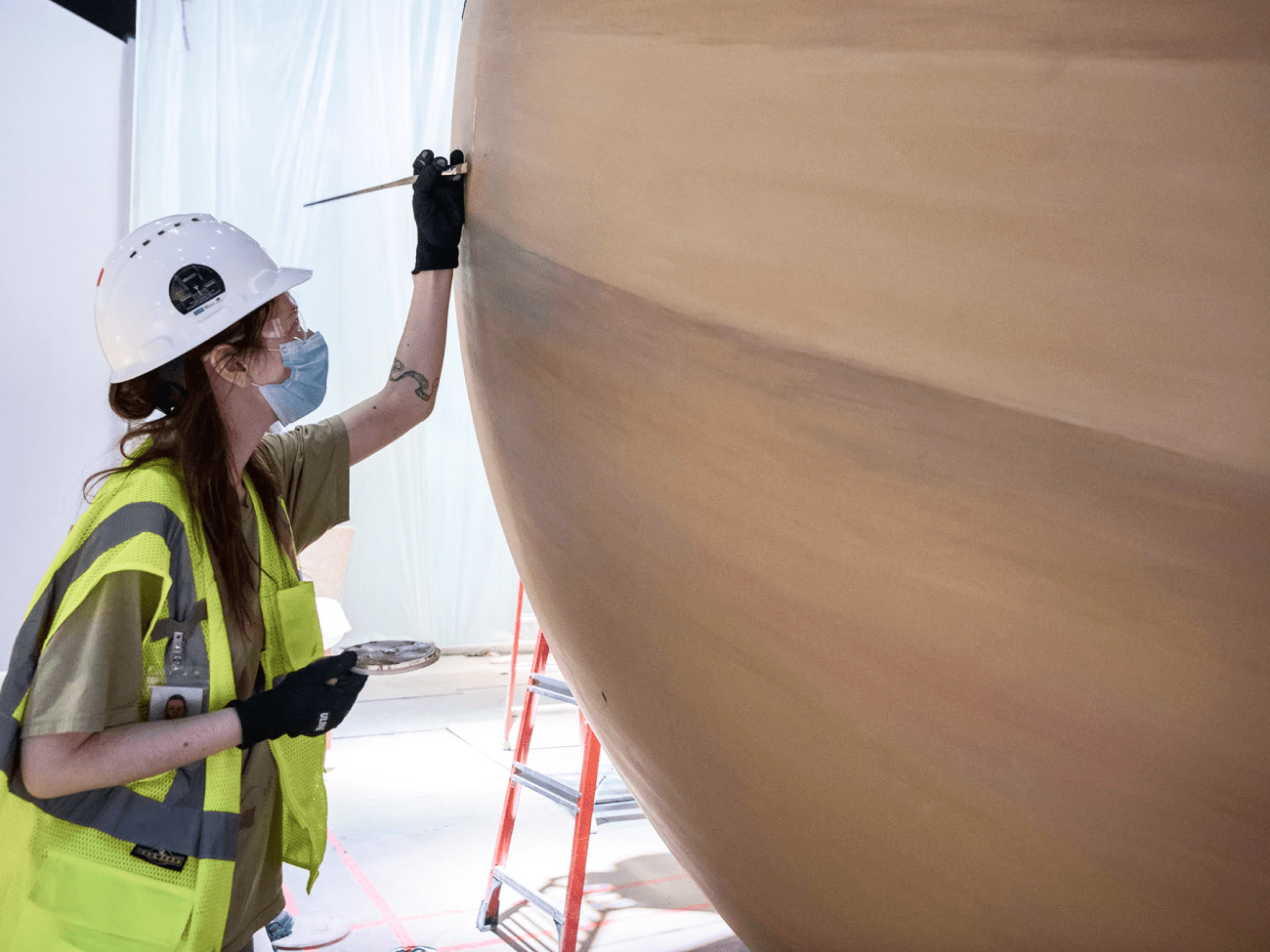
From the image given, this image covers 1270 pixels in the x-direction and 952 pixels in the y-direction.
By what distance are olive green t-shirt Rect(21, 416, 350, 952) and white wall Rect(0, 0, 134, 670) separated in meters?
3.43

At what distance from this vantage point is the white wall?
4.26 metres

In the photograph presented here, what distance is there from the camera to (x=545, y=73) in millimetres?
683

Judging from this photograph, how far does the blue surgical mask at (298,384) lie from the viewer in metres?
1.20

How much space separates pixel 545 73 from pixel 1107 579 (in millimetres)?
434

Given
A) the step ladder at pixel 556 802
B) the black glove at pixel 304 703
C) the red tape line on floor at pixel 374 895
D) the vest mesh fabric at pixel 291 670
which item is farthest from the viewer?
the red tape line on floor at pixel 374 895

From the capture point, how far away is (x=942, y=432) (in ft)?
1.67

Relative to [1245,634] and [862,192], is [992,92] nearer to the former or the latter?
[862,192]

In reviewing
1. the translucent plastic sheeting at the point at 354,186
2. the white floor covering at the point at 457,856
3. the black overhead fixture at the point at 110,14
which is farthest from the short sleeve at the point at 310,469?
the black overhead fixture at the point at 110,14

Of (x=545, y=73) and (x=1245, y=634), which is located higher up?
(x=545, y=73)

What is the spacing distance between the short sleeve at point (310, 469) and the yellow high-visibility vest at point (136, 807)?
0.83ft

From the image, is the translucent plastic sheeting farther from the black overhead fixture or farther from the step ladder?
the step ladder

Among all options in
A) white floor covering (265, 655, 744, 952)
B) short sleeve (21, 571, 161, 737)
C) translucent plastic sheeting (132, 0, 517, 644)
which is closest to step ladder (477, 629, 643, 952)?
white floor covering (265, 655, 744, 952)

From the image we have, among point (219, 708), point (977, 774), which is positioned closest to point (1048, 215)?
point (977, 774)

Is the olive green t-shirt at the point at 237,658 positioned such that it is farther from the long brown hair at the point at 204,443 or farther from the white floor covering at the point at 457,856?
the white floor covering at the point at 457,856
